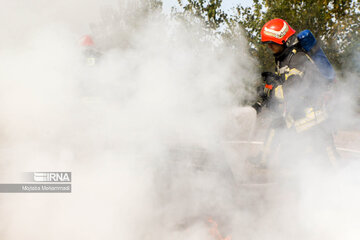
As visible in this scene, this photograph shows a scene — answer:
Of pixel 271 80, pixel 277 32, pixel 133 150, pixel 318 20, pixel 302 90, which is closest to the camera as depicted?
pixel 133 150

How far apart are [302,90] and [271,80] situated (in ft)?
1.42

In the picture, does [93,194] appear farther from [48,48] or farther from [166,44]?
[166,44]

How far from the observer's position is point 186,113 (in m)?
3.48

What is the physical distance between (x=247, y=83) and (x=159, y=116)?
2.19 meters

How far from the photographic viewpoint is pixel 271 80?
376 centimetres

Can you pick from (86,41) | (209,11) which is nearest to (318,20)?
(209,11)

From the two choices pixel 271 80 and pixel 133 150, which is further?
pixel 271 80

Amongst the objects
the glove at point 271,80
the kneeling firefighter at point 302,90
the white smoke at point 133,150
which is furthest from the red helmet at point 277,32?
the white smoke at point 133,150

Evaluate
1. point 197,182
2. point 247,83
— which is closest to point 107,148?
point 197,182

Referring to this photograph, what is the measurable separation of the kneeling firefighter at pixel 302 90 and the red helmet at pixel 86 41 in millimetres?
2022

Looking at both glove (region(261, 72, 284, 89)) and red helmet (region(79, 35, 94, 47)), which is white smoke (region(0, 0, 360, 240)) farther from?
glove (region(261, 72, 284, 89))

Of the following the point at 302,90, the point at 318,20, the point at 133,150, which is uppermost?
the point at 318,20

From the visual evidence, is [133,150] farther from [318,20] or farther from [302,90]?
[318,20]

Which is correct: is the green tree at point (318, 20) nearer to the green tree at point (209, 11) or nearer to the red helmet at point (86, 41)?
the green tree at point (209, 11)
